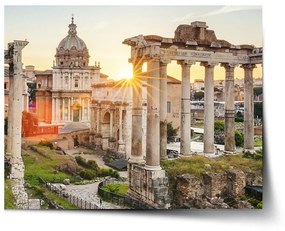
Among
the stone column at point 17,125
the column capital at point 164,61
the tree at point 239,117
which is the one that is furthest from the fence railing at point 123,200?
the tree at point 239,117

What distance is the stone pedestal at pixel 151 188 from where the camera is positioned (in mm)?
11547

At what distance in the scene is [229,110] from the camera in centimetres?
1400

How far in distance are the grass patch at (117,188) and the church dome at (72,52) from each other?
3.27 metres

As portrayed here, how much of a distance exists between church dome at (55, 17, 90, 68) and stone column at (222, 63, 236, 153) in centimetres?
402

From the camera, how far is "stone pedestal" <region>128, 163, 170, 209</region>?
37.9 ft

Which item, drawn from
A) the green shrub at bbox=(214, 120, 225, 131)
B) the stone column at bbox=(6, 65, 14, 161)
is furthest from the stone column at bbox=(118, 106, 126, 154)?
the green shrub at bbox=(214, 120, 225, 131)

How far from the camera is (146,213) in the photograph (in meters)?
11.5

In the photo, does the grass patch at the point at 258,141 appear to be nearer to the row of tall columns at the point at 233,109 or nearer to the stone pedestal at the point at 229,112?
the row of tall columns at the point at 233,109

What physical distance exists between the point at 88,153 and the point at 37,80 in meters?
2.36

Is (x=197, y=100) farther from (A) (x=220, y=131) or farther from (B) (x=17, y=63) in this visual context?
(B) (x=17, y=63)

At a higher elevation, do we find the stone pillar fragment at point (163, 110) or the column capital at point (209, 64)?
the column capital at point (209, 64)

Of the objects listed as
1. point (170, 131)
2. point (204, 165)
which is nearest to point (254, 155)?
point (204, 165)

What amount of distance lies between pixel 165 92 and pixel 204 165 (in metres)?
2.15
